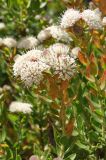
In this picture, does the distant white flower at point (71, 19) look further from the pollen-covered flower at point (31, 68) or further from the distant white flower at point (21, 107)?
the distant white flower at point (21, 107)

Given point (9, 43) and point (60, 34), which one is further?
point (9, 43)

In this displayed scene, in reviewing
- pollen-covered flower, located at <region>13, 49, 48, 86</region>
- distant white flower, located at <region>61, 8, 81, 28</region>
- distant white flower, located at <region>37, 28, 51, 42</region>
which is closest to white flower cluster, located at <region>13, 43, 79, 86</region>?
pollen-covered flower, located at <region>13, 49, 48, 86</region>

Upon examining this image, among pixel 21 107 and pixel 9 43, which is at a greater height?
pixel 9 43

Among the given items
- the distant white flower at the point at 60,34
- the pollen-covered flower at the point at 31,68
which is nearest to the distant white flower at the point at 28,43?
the distant white flower at the point at 60,34

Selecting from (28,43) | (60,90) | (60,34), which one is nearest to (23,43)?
(28,43)

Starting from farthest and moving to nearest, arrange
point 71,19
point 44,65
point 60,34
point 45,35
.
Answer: point 45,35, point 60,34, point 71,19, point 44,65

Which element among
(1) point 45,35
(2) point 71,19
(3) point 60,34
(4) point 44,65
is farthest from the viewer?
(1) point 45,35

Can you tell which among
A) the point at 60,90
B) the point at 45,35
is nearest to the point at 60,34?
the point at 45,35

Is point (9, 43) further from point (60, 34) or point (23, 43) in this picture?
point (60, 34)

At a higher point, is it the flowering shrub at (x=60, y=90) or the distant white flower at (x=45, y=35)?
the distant white flower at (x=45, y=35)
